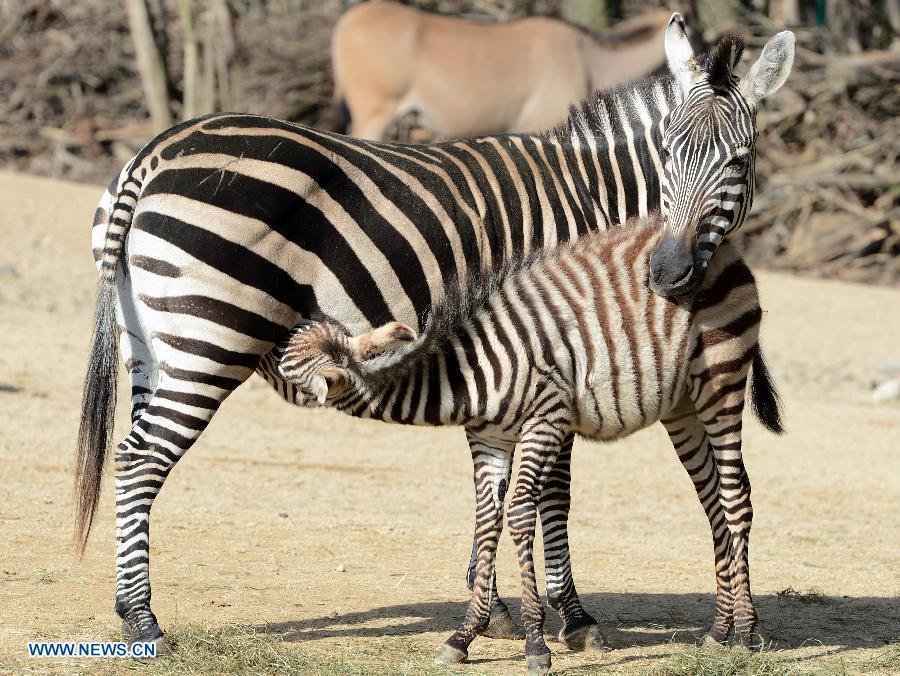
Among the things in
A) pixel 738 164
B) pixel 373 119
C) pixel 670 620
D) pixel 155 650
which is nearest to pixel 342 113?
pixel 373 119

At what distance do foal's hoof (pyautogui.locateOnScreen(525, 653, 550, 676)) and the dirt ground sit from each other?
0.73 feet

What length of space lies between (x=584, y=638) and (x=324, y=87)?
17.0 metres

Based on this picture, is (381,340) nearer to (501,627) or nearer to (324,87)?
(501,627)

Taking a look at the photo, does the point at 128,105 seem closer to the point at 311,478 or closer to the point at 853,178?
the point at 853,178

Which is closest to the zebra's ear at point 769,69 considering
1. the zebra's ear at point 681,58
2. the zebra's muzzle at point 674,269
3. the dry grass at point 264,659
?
the zebra's ear at point 681,58

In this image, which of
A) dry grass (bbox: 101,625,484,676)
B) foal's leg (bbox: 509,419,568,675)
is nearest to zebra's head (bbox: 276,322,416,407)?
foal's leg (bbox: 509,419,568,675)

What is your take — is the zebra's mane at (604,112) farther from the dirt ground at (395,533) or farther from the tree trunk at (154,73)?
the tree trunk at (154,73)

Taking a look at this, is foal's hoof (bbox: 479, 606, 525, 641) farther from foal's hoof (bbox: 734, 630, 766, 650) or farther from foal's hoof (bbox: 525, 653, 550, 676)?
foal's hoof (bbox: 734, 630, 766, 650)

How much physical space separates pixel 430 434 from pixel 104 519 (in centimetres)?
378

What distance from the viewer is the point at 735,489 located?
6031mm

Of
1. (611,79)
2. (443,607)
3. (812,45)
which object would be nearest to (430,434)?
(443,607)

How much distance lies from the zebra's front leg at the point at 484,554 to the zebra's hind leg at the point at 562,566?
49 centimetres

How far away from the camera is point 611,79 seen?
1636 cm

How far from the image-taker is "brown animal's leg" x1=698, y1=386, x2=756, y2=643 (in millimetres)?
5992
